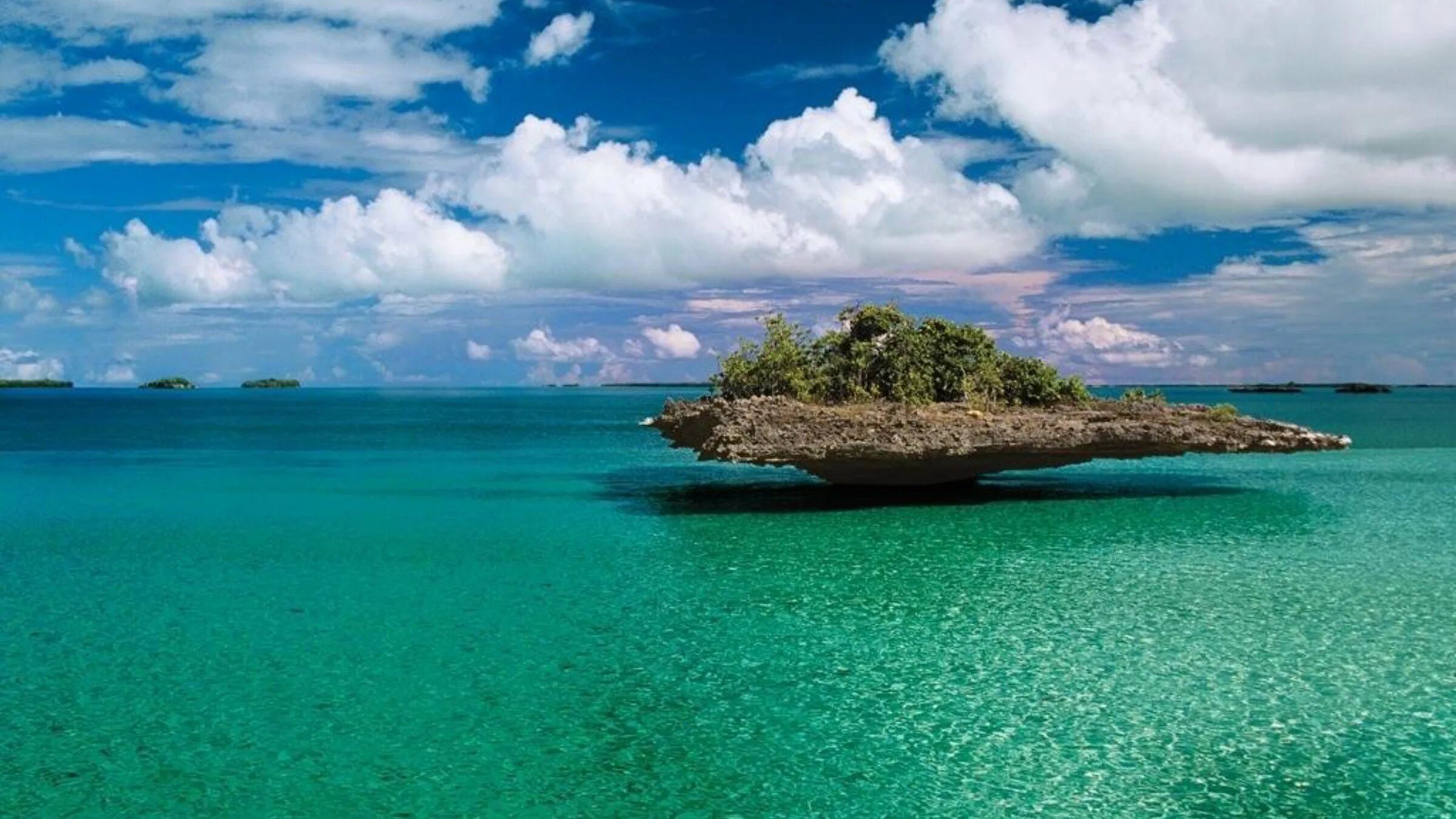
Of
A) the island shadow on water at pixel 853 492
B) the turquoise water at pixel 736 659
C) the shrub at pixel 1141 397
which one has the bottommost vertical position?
the turquoise water at pixel 736 659

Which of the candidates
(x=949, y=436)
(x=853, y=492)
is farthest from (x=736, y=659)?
(x=853, y=492)

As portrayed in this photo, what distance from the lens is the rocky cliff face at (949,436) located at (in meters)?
24.6

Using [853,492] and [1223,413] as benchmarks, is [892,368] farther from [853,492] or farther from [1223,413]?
[1223,413]

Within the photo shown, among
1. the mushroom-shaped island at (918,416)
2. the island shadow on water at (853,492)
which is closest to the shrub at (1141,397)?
the mushroom-shaped island at (918,416)

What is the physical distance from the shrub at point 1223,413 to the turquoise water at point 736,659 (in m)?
2.33

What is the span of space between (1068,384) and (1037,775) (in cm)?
2146

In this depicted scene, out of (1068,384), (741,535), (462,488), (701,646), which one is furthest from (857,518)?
(462,488)

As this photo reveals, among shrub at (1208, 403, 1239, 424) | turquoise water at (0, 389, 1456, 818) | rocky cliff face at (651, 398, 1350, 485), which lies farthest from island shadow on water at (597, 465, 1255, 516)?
shrub at (1208, 403, 1239, 424)

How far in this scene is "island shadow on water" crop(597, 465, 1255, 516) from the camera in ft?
88.3

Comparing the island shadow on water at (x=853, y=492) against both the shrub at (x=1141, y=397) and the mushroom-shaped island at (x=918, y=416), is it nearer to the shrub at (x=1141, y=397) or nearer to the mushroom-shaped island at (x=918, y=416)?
the mushroom-shaped island at (x=918, y=416)

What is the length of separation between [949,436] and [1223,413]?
829 cm

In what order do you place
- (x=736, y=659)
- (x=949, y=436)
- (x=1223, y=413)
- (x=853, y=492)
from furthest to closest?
(x=853, y=492) < (x=1223, y=413) < (x=949, y=436) < (x=736, y=659)

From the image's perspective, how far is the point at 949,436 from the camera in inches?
966

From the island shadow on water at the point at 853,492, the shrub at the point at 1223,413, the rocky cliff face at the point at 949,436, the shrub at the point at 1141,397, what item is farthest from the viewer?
the shrub at the point at 1141,397
